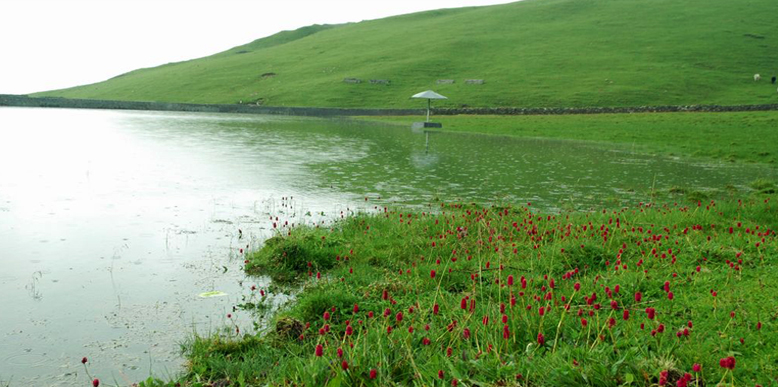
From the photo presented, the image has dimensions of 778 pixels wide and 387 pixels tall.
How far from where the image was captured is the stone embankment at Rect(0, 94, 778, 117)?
4984 centimetres

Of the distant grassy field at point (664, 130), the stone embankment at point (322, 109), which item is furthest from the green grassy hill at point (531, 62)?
the distant grassy field at point (664, 130)

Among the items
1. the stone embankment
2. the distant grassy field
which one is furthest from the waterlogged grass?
the stone embankment

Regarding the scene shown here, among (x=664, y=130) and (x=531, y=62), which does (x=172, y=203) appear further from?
(x=531, y=62)

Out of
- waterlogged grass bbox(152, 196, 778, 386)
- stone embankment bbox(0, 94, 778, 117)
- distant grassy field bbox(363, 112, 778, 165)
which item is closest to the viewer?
waterlogged grass bbox(152, 196, 778, 386)

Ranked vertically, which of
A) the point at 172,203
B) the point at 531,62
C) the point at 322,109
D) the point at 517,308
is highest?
the point at 531,62

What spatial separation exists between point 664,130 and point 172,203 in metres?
33.0

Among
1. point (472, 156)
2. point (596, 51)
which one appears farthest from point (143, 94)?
point (472, 156)

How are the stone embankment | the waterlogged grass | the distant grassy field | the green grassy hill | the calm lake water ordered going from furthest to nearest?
the green grassy hill
the stone embankment
the distant grassy field
the calm lake water
the waterlogged grass

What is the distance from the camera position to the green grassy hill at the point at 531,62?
64.2m

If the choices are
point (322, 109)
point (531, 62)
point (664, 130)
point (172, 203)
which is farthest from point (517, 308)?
point (531, 62)

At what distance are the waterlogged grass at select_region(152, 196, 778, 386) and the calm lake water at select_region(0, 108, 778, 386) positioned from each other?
0.93 m

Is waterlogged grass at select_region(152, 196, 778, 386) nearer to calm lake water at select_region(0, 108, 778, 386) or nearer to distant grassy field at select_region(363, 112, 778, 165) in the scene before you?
calm lake water at select_region(0, 108, 778, 386)

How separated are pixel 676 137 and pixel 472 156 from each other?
15.4 m

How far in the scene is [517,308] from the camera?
204 inches
